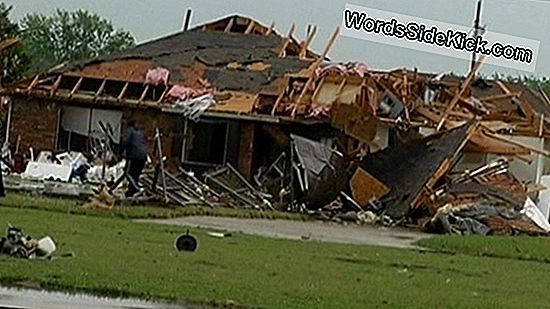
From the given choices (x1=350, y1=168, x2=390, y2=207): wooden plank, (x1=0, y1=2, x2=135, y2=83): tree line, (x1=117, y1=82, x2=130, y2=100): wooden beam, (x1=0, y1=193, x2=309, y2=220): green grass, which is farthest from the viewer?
(x1=0, y1=2, x2=135, y2=83): tree line

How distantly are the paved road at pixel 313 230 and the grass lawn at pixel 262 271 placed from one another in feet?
6.36

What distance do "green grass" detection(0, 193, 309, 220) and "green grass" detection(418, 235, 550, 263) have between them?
4953mm

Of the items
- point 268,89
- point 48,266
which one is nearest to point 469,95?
point 268,89

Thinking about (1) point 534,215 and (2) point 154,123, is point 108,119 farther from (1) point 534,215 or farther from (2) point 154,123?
(1) point 534,215

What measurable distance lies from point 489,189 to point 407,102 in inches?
242

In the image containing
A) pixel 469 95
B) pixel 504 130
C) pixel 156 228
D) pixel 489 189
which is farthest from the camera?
pixel 469 95

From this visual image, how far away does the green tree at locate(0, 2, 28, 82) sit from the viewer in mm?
53500

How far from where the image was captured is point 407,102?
39438mm

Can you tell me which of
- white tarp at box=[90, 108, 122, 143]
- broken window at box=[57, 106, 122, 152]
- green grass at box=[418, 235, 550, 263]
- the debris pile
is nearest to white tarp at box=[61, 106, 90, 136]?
broken window at box=[57, 106, 122, 152]

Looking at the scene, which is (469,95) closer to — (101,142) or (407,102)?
(407,102)

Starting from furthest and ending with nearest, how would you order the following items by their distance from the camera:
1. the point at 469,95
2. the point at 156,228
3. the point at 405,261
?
the point at 469,95 < the point at 156,228 < the point at 405,261

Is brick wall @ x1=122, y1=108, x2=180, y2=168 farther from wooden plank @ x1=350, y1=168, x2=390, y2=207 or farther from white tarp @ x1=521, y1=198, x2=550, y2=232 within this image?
white tarp @ x1=521, y1=198, x2=550, y2=232

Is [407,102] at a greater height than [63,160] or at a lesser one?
greater

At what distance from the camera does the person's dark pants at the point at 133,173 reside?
1186 inches
